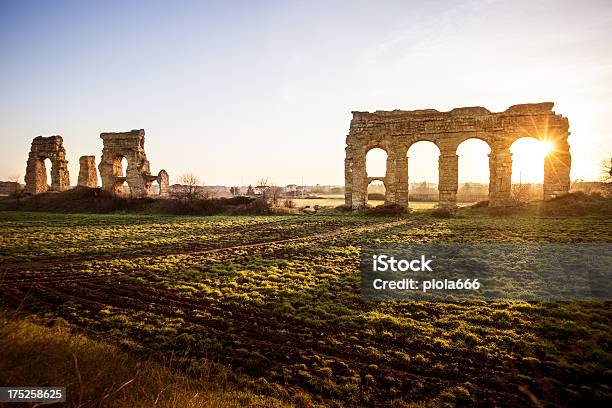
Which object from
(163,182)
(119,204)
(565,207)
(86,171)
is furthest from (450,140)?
(86,171)

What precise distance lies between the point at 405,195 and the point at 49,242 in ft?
79.7

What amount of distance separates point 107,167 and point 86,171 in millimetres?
4377

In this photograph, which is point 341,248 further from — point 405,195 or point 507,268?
point 405,195

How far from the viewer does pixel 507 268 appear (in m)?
10.2

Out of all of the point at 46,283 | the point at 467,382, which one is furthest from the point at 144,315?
the point at 467,382

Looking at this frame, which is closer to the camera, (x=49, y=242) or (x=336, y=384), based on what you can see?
(x=336, y=384)

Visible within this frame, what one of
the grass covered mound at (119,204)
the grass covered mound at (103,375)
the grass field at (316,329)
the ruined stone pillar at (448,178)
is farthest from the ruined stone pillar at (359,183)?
the grass covered mound at (103,375)

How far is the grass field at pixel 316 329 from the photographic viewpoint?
4.88 metres

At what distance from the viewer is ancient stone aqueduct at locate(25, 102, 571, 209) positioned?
25922mm

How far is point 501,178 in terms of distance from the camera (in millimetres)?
26734

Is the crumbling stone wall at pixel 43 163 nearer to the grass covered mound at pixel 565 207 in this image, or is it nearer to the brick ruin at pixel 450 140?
the brick ruin at pixel 450 140
